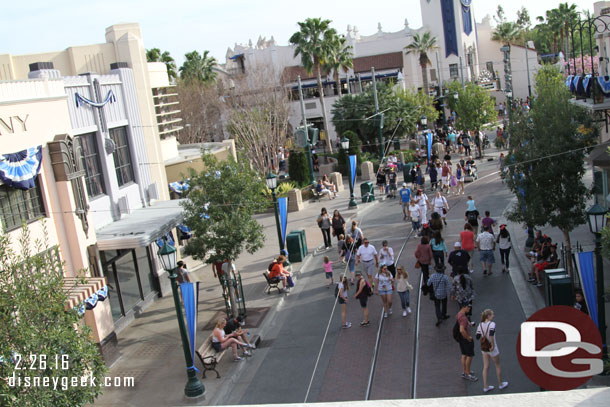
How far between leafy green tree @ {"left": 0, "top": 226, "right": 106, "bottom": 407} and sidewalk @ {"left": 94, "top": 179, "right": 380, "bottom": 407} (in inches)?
186

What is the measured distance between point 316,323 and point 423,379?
14.9 ft

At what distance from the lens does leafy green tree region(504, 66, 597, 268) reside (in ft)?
50.7

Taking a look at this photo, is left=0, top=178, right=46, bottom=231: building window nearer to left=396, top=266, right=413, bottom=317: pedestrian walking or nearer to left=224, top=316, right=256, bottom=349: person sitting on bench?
left=224, top=316, right=256, bottom=349: person sitting on bench

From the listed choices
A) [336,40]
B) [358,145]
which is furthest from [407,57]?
[358,145]

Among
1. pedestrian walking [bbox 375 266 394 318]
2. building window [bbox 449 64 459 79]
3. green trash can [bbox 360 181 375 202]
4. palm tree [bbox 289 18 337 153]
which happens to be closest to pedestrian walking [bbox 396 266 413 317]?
pedestrian walking [bbox 375 266 394 318]

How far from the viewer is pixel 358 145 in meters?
42.3

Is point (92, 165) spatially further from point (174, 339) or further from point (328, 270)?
point (328, 270)

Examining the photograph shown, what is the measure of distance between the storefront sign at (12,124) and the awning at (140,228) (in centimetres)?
397

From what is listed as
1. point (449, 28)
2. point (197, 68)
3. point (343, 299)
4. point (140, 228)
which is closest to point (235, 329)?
point (343, 299)

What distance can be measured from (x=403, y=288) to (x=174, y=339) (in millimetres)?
6148

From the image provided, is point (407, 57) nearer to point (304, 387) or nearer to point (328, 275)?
point (328, 275)

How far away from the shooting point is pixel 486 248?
1703 centimetres

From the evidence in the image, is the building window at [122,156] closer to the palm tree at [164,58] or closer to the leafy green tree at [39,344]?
the leafy green tree at [39,344]

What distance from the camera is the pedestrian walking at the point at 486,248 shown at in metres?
16.9
